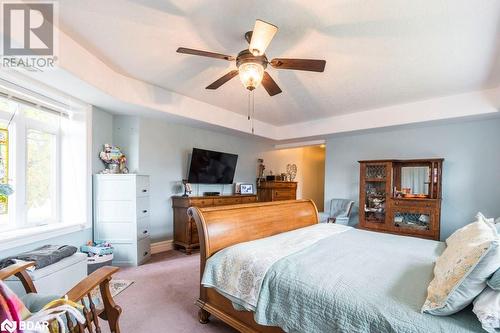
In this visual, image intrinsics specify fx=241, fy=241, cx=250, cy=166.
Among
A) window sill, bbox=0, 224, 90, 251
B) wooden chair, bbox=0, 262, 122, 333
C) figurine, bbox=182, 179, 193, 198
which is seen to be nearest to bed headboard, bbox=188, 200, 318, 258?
wooden chair, bbox=0, 262, 122, 333

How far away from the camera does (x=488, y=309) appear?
3.17ft

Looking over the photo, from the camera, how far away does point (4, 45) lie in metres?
1.87

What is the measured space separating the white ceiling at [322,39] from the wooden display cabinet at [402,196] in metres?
1.26

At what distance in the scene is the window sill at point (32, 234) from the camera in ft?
7.31

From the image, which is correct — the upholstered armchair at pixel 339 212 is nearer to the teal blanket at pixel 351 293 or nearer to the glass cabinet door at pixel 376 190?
the glass cabinet door at pixel 376 190

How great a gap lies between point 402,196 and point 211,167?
3333 mm

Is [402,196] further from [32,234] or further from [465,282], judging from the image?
[32,234]

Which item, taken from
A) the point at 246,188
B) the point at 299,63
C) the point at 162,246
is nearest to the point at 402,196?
the point at 246,188

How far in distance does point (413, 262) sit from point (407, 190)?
286cm

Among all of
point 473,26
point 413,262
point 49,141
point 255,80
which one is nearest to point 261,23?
point 255,80

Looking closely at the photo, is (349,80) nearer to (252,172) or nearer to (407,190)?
(407,190)

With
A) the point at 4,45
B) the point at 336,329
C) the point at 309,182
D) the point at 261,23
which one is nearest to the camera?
the point at 336,329

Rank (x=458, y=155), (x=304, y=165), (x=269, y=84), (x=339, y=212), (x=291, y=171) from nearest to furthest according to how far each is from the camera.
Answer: (x=269, y=84) → (x=458, y=155) → (x=339, y=212) → (x=291, y=171) → (x=304, y=165)

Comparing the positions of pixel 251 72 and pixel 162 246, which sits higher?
pixel 251 72
